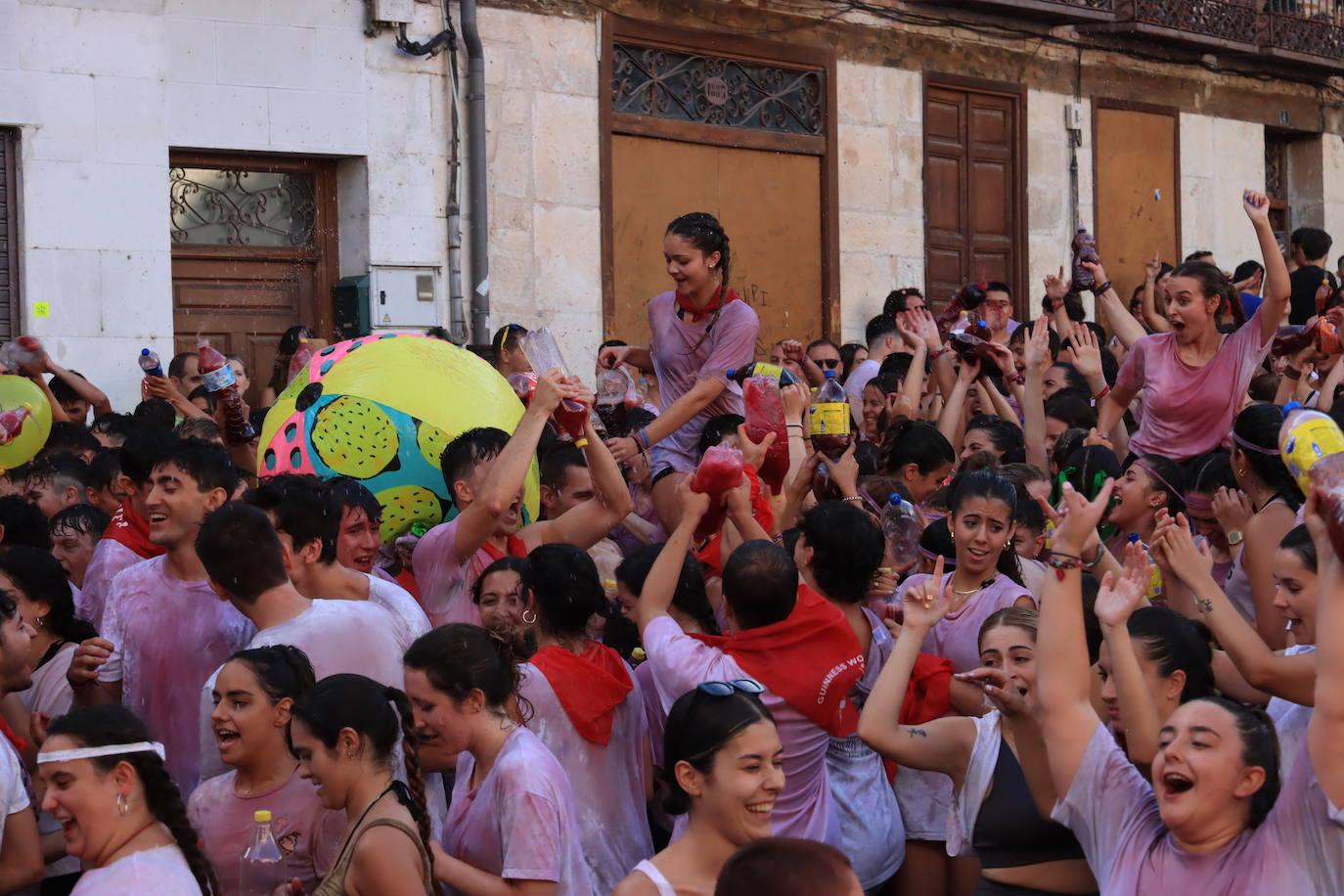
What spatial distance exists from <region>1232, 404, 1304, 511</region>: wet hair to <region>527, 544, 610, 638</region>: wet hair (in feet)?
6.74

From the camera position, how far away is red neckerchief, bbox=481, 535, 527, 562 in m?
5.51

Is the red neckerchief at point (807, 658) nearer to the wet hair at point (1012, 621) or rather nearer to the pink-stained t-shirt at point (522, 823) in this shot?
the wet hair at point (1012, 621)

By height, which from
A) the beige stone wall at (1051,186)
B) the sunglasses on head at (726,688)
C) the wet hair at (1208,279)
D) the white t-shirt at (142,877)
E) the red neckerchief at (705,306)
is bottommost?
the white t-shirt at (142,877)

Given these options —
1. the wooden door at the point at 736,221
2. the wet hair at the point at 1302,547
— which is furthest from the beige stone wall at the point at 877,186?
the wet hair at the point at 1302,547

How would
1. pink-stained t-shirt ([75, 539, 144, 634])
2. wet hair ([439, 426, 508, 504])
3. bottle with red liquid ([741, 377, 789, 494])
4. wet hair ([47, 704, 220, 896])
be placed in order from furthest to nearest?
1. bottle with red liquid ([741, 377, 789, 494])
2. wet hair ([439, 426, 508, 504])
3. pink-stained t-shirt ([75, 539, 144, 634])
4. wet hair ([47, 704, 220, 896])

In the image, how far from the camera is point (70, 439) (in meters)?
7.95

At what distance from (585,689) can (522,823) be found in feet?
2.40

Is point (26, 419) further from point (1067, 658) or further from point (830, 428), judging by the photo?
point (1067, 658)

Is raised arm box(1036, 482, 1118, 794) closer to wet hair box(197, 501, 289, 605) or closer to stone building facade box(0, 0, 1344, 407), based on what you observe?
wet hair box(197, 501, 289, 605)

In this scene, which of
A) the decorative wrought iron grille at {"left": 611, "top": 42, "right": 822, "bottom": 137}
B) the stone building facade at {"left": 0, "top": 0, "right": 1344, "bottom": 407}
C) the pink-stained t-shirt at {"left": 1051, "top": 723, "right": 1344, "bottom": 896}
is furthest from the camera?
the decorative wrought iron grille at {"left": 611, "top": 42, "right": 822, "bottom": 137}

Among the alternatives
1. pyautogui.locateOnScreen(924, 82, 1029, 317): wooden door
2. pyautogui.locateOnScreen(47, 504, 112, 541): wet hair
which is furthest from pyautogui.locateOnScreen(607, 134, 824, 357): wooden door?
pyautogui.locateOnScreen(47, 504, 112, 541): wet hair

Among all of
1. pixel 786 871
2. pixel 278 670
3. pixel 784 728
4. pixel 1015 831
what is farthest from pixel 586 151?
pixel 786 871

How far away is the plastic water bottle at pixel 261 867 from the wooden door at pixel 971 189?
466 inches

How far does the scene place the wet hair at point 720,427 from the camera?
6742mm
